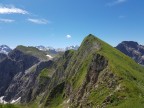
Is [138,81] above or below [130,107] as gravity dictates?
above

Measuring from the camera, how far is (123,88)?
129875 mm

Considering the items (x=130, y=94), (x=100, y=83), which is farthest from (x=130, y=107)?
(x=100, y=83)

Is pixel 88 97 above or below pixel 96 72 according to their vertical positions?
below

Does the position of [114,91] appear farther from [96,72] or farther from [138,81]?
[96,72]

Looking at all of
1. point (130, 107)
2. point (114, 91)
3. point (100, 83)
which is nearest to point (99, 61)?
point (100, 83)

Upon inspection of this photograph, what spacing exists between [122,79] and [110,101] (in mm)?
14679

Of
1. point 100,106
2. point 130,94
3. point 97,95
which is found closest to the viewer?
point 130,94

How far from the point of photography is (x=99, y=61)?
18675cm

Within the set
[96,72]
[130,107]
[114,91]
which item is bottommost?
[130,107]

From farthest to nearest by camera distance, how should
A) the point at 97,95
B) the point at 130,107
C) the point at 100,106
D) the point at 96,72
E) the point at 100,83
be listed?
the point at 96,72 < the point at 100,83 < the point at 97,95 < the point at 100,106 < the point at 130,107

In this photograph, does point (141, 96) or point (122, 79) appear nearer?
point (141, 96)

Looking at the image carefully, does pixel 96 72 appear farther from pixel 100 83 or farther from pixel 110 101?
pixel 110 101

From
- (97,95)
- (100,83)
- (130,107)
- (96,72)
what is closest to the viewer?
(130,107)

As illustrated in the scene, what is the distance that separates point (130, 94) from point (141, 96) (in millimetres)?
5187
